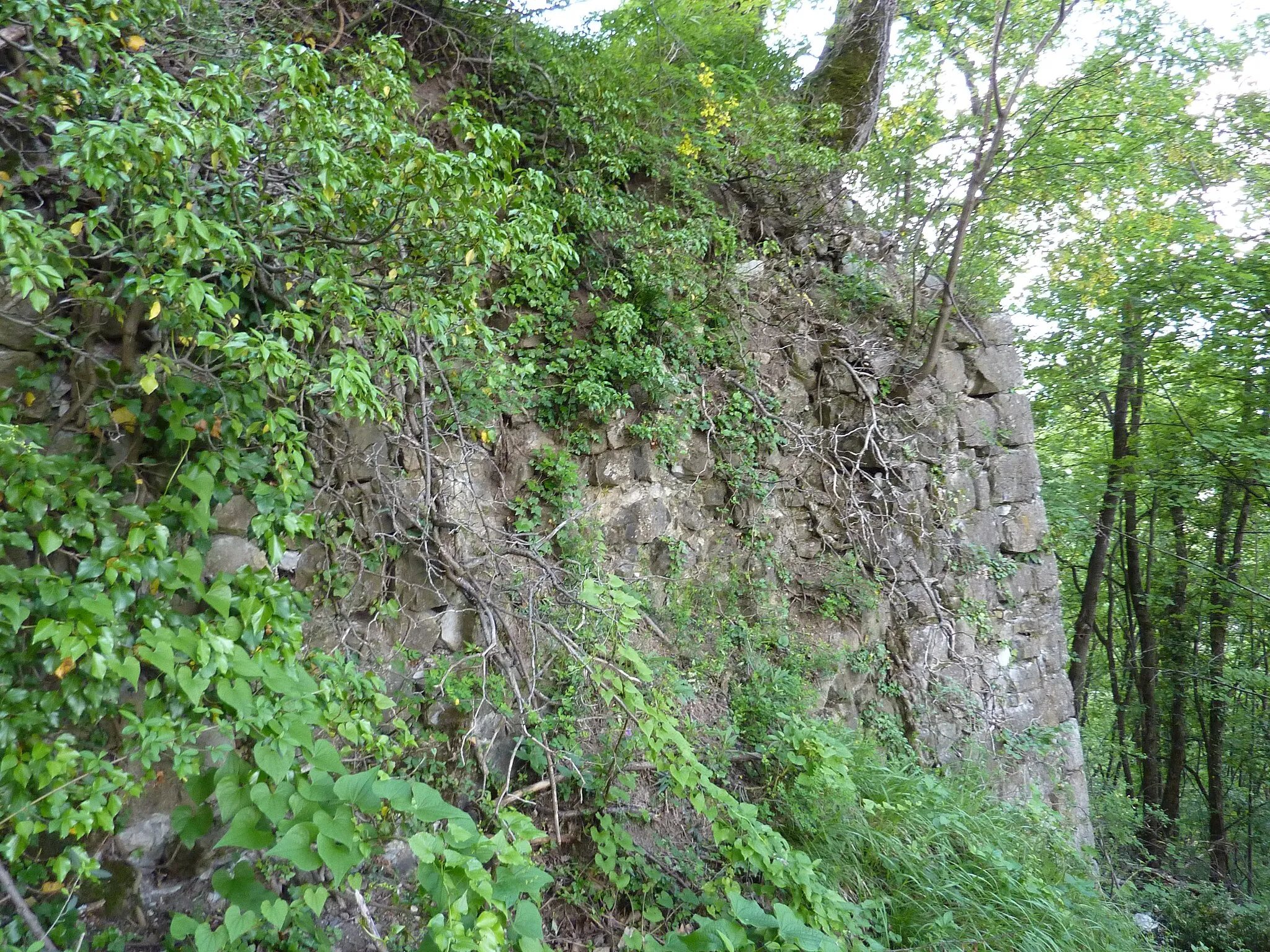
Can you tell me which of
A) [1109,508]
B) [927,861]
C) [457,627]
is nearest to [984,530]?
[927,861]

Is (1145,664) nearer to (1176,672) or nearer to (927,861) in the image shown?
(1176,672)

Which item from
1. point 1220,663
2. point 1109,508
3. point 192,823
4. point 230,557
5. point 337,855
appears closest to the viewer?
point 337,855

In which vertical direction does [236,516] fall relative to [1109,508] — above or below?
below

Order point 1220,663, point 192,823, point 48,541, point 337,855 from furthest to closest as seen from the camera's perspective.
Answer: point 1220,663, point 192,823, point 48,541, point 337,855

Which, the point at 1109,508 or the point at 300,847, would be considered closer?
→ the point at 300,847

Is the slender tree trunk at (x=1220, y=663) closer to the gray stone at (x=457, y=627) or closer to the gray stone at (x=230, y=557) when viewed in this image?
the gray stone at (x=457, y=627)

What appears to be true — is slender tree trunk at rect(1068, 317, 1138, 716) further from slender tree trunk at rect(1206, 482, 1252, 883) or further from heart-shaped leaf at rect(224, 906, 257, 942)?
heart-shaped leaf at rect(224, 906, 257, 942)

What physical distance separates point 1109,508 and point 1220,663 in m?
2.68

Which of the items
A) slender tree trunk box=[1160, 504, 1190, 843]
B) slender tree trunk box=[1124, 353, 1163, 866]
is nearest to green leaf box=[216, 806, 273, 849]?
slender tree trunk box=[1124, 353, 1163, 866]

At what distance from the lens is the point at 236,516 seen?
2.62 metres

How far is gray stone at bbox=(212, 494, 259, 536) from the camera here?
2.58 m

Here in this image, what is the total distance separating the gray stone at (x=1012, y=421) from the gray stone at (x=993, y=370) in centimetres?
9

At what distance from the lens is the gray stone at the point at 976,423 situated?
21.1ft

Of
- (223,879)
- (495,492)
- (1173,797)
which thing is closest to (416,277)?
(495,492)
